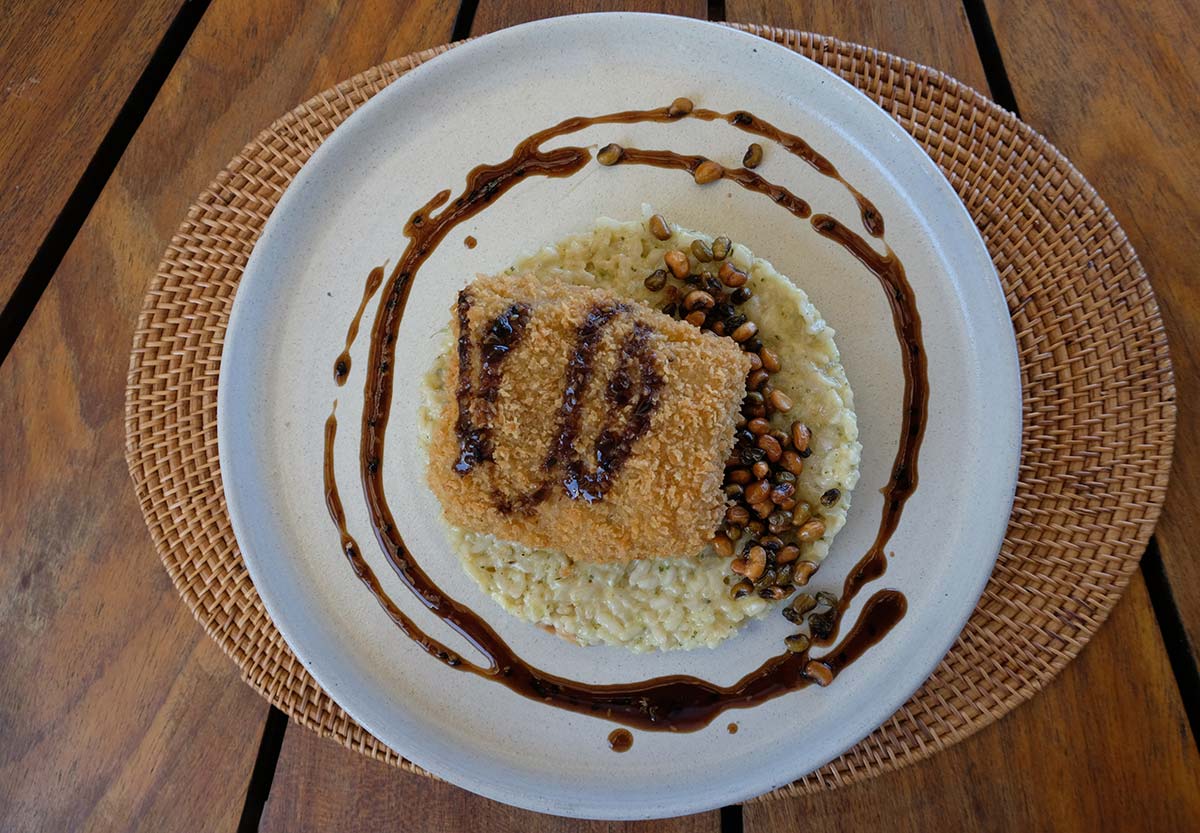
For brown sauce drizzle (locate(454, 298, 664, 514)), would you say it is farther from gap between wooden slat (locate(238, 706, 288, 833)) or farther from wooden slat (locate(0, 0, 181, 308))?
wooden slat (locate(0, 0, 181, 308))

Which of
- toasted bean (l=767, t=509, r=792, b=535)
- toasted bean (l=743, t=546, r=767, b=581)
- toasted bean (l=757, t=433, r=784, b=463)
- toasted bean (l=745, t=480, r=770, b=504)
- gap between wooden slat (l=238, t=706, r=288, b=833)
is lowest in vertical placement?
gap between wooden slat (l=238, t=706, r=288, b=833)

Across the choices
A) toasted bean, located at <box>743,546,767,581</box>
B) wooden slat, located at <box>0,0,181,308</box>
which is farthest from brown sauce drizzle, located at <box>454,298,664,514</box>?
wooden slat, located at <box>0,0,181,308</box>

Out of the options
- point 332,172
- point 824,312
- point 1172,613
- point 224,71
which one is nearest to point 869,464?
point 824,312

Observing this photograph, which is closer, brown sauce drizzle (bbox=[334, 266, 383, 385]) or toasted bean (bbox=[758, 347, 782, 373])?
toasted bean (bbox=[758, 347, 782, 373])

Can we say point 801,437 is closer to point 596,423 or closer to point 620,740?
point 596,423

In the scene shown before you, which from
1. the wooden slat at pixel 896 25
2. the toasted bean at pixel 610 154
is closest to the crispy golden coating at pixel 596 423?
the toasted bean at pixel 610 154

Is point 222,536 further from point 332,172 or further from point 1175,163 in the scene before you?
point 1175,163

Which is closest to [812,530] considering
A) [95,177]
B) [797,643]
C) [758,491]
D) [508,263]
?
[758,491]
